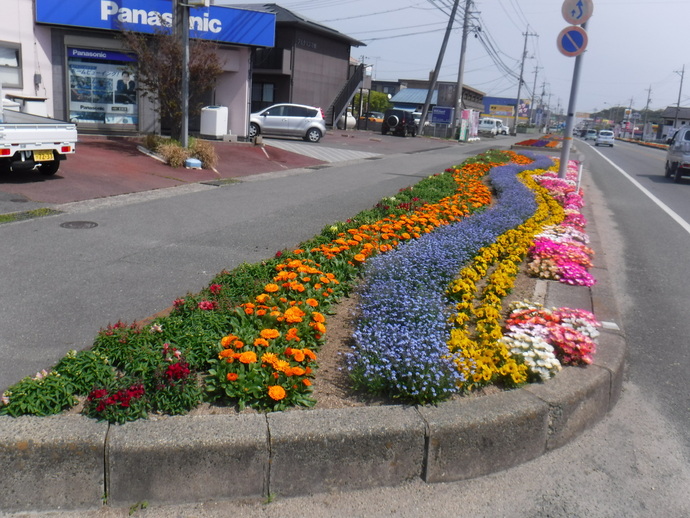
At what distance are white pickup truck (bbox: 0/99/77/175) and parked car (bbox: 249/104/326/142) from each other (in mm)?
17049

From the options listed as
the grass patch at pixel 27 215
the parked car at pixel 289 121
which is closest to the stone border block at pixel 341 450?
the grass patch at pixel 27 215

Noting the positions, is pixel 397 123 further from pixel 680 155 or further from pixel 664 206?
pixel 664 206

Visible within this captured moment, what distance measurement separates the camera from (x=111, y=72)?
21.1m

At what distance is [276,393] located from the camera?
351 centimetres

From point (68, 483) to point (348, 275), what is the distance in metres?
3.33

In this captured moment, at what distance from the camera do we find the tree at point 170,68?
57.7ft

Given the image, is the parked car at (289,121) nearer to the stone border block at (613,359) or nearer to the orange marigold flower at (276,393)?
the stone border block at (613,359)

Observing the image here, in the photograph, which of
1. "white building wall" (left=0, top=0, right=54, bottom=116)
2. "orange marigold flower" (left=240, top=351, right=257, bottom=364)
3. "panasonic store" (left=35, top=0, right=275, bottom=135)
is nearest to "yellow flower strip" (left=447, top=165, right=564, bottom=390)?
"orange marigold flower" (left=240, top=351, right=257, bottom=364)

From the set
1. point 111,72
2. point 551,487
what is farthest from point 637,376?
point 111,72

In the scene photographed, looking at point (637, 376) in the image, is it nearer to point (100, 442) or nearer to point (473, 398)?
point (473, 398)

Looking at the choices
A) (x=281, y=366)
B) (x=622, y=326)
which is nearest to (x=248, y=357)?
(x=281, y=366)

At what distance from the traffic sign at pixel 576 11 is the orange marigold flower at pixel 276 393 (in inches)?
433

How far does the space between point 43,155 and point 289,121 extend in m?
18.2

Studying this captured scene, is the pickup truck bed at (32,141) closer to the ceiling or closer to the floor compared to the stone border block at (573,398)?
closer to the ceiling
